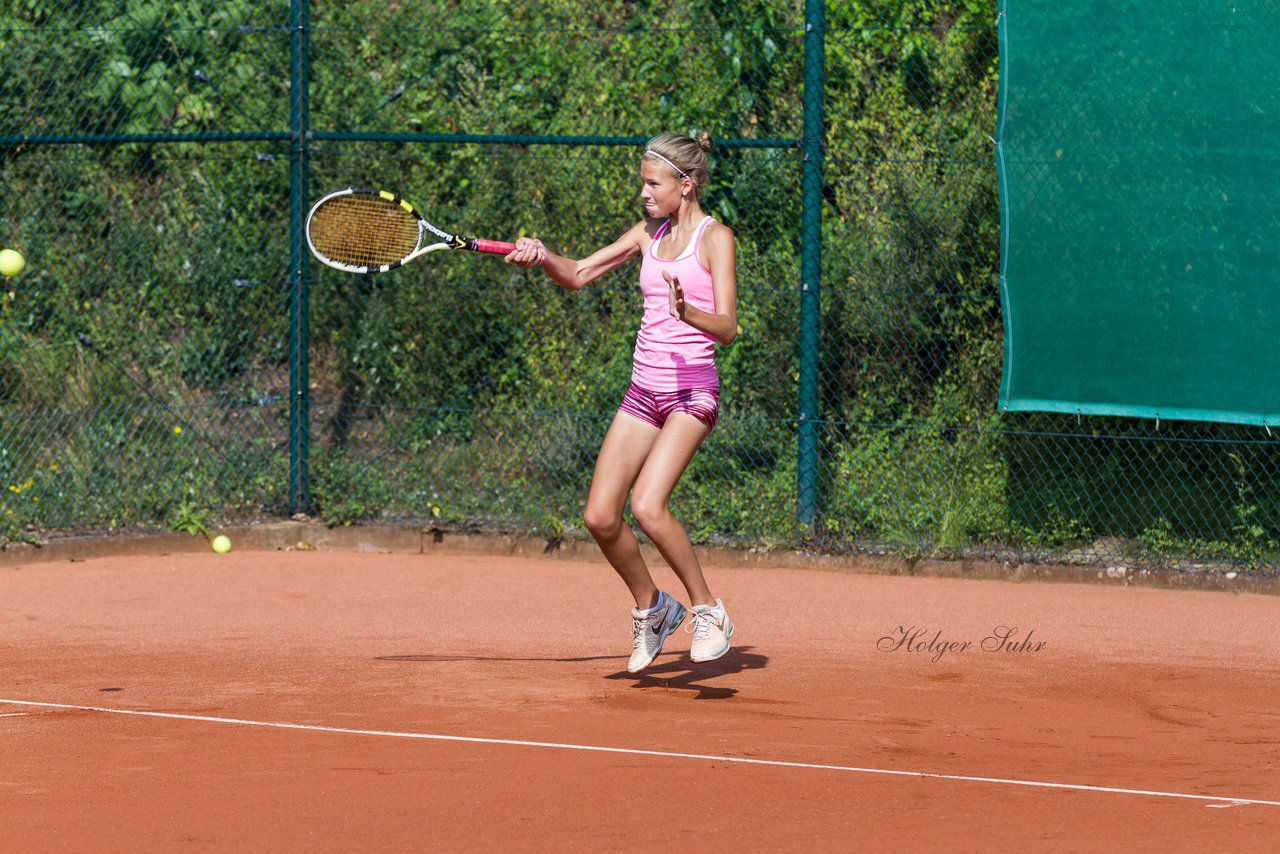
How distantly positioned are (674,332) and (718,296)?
25 cm

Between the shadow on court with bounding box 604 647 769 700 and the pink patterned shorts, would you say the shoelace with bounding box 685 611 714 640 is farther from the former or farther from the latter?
the pink patterned shorts

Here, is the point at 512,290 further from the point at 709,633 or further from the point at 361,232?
the point at 709,633

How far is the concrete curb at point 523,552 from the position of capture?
802cm

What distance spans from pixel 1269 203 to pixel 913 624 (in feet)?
8.08

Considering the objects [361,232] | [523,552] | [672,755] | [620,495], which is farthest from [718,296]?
[523,552]

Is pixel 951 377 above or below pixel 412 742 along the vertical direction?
above

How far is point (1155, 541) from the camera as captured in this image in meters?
8.16

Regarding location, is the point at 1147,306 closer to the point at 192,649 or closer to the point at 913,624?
the point at 913,624

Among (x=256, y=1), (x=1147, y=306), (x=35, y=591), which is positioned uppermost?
(x=256, y=1)

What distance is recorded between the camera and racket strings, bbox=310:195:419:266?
6.88 metres

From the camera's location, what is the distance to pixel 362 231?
7.03 metres

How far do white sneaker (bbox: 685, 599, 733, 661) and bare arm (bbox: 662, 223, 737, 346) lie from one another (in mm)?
933

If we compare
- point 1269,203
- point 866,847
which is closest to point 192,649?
point 866,847

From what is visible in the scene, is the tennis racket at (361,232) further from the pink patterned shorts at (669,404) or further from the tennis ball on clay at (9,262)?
the tennis ball on clay at (9,262)
